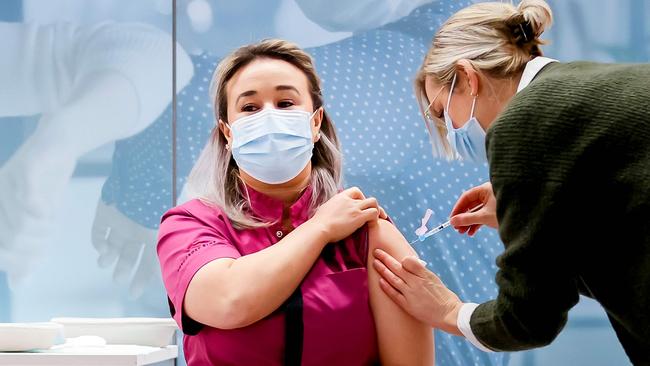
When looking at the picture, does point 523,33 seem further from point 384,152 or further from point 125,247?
point 125,247

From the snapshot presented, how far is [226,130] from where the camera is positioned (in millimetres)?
2066

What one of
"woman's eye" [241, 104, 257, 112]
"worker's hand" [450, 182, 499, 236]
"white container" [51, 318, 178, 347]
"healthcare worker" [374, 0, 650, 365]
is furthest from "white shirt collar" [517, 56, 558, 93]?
"white container" [51, 318, 178, 347]

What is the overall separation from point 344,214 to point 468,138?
353 millimetres

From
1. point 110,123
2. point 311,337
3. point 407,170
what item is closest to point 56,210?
point 110,123

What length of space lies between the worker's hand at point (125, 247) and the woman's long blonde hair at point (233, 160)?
1.07 m

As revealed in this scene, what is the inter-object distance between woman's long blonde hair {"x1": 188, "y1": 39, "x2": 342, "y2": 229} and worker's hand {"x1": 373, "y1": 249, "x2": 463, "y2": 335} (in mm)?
298

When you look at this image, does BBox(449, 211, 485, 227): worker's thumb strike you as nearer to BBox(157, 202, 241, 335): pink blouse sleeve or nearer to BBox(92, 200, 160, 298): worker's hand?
BBox(157, 202, 241, 335): pink blouse sleeve

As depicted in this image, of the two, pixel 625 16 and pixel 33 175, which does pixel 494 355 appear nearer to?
pixel 625 16

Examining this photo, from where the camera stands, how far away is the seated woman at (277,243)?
1.69 metres

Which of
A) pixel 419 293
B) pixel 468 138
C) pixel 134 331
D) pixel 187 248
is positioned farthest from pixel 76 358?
pixel 468 138

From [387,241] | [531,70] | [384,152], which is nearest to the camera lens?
[531,70]

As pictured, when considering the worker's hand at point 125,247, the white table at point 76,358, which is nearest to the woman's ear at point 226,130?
the white table at point 76,358

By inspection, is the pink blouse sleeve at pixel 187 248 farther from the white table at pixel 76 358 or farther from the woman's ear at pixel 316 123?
the white table at pixel 76 358

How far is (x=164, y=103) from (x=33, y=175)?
24.8 inches
